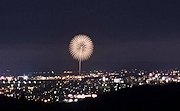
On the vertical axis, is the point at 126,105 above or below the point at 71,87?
below

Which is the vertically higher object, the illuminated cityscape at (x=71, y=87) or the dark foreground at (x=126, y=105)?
the illuminated cityscape at (x=71, y=87)

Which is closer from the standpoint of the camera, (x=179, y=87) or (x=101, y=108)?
(x=101, y=108)

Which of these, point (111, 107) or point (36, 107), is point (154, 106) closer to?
point (111, 107)

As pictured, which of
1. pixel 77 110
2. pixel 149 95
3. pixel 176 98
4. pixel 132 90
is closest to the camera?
pixel 77 110

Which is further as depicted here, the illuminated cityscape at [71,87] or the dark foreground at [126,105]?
the illuminated cityscape at [71,87]

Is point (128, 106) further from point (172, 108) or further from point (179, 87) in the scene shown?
Answer: point (179, 87)

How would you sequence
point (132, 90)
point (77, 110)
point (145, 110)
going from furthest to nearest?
point (132, 90) < point (77, 110) < point (145, 110)

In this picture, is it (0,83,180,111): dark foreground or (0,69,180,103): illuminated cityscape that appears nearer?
(0,83,180,111): dark foreground

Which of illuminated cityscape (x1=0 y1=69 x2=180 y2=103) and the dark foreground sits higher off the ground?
illuminated cityscape (x1=0 y1=69 x2=180 y2=103)

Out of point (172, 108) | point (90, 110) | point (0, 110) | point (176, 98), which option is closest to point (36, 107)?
point (0, 110)

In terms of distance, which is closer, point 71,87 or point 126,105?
point 126,105
